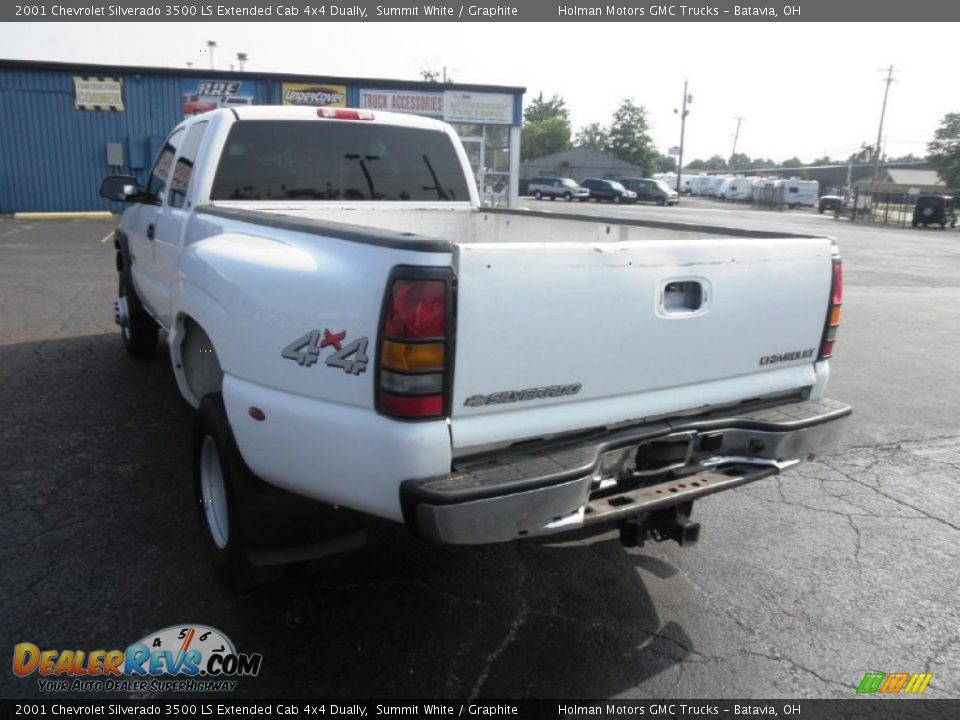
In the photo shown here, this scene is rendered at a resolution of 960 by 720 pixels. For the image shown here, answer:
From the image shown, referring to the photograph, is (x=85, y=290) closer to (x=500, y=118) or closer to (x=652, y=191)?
(x=500, y=118)

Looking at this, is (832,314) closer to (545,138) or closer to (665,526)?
(665,526)

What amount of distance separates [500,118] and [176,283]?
23784mm

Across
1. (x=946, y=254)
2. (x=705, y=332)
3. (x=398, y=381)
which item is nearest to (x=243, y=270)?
(x=398, y=381)

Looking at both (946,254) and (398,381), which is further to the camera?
(946,254)

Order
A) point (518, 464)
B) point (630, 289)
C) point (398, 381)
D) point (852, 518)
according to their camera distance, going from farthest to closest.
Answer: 1. point (852, 518)
2. point (630, 289)
3. point (518, 464)
4. point (398, 381)

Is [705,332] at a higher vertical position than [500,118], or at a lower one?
lower

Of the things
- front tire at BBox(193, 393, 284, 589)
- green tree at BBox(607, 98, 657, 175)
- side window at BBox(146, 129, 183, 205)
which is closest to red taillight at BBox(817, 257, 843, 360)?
front tire at BBox(193, 393, 284, 589)

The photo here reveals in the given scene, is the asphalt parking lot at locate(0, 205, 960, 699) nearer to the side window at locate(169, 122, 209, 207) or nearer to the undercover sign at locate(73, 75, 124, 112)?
the side window at locate(169, 122, 209, 207)

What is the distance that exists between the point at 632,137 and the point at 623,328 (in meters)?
95.0

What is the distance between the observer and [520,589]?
3.49m

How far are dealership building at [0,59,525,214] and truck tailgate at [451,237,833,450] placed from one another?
1887 centimetres

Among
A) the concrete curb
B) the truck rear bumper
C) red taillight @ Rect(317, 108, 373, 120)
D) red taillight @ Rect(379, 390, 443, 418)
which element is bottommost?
the concrete curb

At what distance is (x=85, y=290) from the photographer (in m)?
10.6

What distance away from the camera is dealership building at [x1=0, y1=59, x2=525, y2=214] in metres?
22.2
